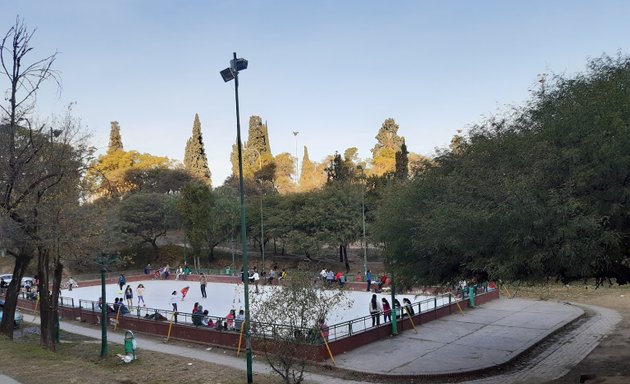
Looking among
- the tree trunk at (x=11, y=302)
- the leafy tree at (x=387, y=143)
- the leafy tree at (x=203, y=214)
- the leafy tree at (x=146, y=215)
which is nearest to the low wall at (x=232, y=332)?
the tree trunk at (x=11, y=302)

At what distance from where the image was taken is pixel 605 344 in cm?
1961

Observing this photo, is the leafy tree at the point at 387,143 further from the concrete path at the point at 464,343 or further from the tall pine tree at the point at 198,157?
the concrete path at the point at 464,343

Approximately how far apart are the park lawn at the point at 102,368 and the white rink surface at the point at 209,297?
7673 millimetres

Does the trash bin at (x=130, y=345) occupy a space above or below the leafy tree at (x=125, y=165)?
below

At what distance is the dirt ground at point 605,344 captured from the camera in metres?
14.7

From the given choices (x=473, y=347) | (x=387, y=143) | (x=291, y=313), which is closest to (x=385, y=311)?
(x=473, y=347)

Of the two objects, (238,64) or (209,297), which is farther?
(209,297)

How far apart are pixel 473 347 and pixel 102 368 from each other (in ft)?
43.3

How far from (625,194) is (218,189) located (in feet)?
193

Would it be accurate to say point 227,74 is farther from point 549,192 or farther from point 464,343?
point 464,343

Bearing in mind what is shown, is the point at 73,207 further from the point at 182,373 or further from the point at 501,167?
the point at 501,167

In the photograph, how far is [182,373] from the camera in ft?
55.4

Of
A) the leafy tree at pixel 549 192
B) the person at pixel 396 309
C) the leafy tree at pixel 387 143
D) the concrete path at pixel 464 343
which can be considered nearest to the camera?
the leafy tree at pixel 549 192

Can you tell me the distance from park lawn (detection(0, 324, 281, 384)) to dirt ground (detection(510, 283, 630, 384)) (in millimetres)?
9228
